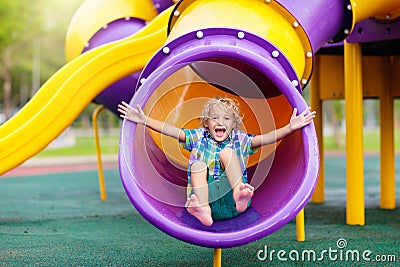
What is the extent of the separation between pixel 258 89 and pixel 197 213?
1398mm

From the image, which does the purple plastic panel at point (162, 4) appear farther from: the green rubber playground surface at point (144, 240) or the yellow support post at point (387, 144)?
the yellow support post at point (387, 144)

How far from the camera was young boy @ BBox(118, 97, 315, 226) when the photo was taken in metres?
3.45

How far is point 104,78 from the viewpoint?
480 centimetres

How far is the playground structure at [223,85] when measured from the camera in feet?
10.4

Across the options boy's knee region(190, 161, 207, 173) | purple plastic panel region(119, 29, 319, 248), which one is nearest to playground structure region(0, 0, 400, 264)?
purple plastic panel region(119, 29, 319, 248)

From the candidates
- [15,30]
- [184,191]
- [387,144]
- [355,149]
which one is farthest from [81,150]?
[184,191]

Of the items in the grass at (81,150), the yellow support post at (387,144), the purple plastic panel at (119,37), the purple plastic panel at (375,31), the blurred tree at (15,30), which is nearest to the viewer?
the purple plastic panel at (375,31)

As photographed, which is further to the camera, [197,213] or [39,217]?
[39,217]

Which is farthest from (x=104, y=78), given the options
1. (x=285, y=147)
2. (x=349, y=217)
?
(x=349, y=217)

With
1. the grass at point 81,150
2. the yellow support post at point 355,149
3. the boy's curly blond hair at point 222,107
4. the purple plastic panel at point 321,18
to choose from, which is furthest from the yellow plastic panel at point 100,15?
the grass at point 81,150

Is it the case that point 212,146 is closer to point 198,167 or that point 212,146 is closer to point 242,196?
point 198,167

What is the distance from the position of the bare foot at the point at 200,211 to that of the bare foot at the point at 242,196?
0.56 feet

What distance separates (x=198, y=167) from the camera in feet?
11.7

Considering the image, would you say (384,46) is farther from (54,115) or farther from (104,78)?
(54,115)
